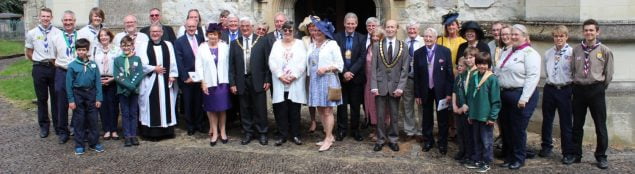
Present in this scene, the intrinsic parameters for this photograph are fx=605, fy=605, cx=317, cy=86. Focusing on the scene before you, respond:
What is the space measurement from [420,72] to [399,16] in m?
2.80

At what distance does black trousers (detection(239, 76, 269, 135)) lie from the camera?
7199mm

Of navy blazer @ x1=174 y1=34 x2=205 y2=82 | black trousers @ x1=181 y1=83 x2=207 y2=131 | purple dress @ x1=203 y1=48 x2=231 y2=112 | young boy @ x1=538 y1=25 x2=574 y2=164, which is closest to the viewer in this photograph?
young boy @ x1=538 y1=25 x2=574 y2=164

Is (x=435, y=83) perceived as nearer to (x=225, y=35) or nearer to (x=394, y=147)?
(x=394, y=147)

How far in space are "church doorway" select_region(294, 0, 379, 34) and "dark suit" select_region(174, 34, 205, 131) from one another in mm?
2801

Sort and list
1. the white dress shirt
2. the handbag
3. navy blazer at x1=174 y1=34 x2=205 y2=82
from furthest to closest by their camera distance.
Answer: navy blazer at x1=174 y1=34 x2=205 y2=82
the white dress shirt
the handbag

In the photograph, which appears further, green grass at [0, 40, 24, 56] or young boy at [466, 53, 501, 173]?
green grass at [0, 40, 24, 56]

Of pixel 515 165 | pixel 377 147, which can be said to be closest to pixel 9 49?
pixel 377 147

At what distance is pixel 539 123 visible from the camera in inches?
310

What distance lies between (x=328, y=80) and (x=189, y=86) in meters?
1.91

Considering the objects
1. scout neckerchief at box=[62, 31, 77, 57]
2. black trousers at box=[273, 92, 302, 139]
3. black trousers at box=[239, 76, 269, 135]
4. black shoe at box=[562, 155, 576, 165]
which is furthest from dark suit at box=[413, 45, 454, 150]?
scout neckerchief at box=[62, 31, 77, 57]

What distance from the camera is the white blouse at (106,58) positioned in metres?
7.10

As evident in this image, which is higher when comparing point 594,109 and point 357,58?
point 357,58

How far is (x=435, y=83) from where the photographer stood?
6.58 metres

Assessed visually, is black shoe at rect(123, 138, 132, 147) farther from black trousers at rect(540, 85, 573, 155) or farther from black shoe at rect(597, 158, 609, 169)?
black shoe at rect(597, 158, 609, 169)
